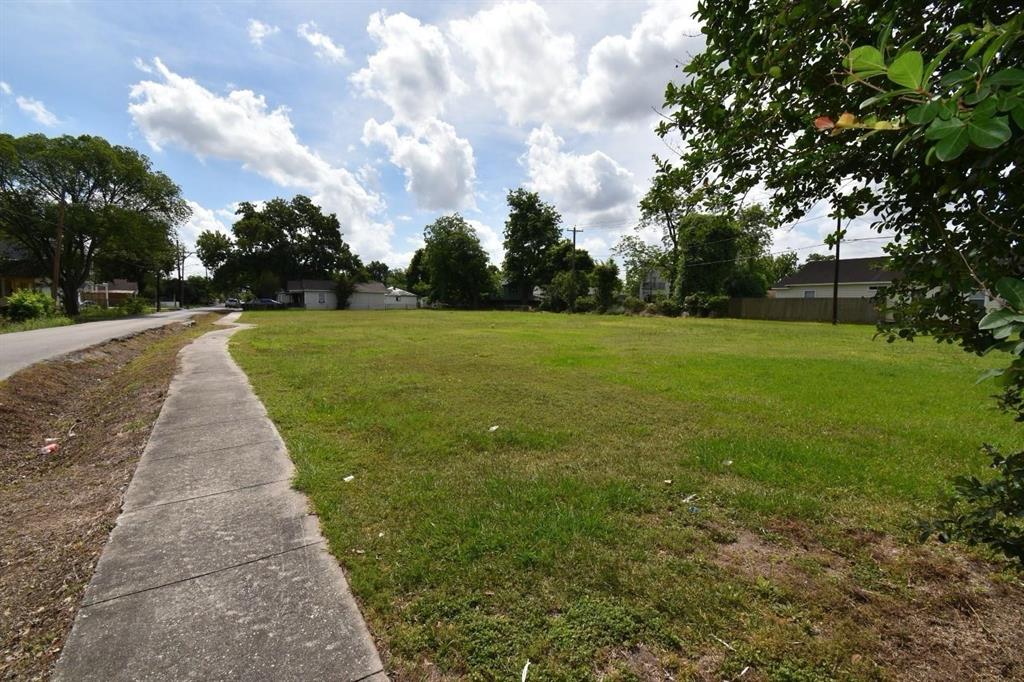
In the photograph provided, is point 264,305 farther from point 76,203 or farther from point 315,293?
point 76,203

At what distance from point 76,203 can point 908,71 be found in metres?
46.0

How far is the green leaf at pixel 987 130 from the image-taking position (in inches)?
32.5

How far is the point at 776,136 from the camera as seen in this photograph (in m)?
1.99

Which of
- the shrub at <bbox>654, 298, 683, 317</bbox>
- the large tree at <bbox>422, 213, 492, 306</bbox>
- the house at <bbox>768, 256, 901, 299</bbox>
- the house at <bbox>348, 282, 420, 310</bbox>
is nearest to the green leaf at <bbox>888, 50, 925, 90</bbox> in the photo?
the shrub at <bbox>654, 298, 683, 317</bbox>

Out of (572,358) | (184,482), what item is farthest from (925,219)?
(572,358)

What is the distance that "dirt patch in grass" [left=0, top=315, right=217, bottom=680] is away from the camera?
2395mm

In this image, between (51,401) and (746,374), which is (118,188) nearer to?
(51,401)

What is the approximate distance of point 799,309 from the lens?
1340 inches

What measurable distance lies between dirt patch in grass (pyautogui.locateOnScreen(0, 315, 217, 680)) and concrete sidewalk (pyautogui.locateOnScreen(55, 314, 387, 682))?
136mm

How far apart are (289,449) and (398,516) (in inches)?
82.2

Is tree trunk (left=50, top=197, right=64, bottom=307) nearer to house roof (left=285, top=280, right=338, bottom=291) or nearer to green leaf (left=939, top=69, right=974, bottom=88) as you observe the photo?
house roof (left=285, top=280, right=338, bottom=291)

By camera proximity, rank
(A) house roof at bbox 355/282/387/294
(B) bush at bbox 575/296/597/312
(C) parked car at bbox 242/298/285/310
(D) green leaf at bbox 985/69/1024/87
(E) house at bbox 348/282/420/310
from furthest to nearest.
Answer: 1. (A) house roof at bbox 355/282/387/294
2. (E) house at bbox 348/282/420/310
3. (C) parked car at bbox 242/298/285/310
4. (B) bush at bbox 575/296/597/312
5. (D) green leaf at bbox 985/69/1024/87

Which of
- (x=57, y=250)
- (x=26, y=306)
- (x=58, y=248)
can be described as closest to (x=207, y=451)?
(x=26, y=306)

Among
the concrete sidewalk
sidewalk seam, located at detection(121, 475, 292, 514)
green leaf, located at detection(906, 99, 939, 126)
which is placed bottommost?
the concrete sidewalk
